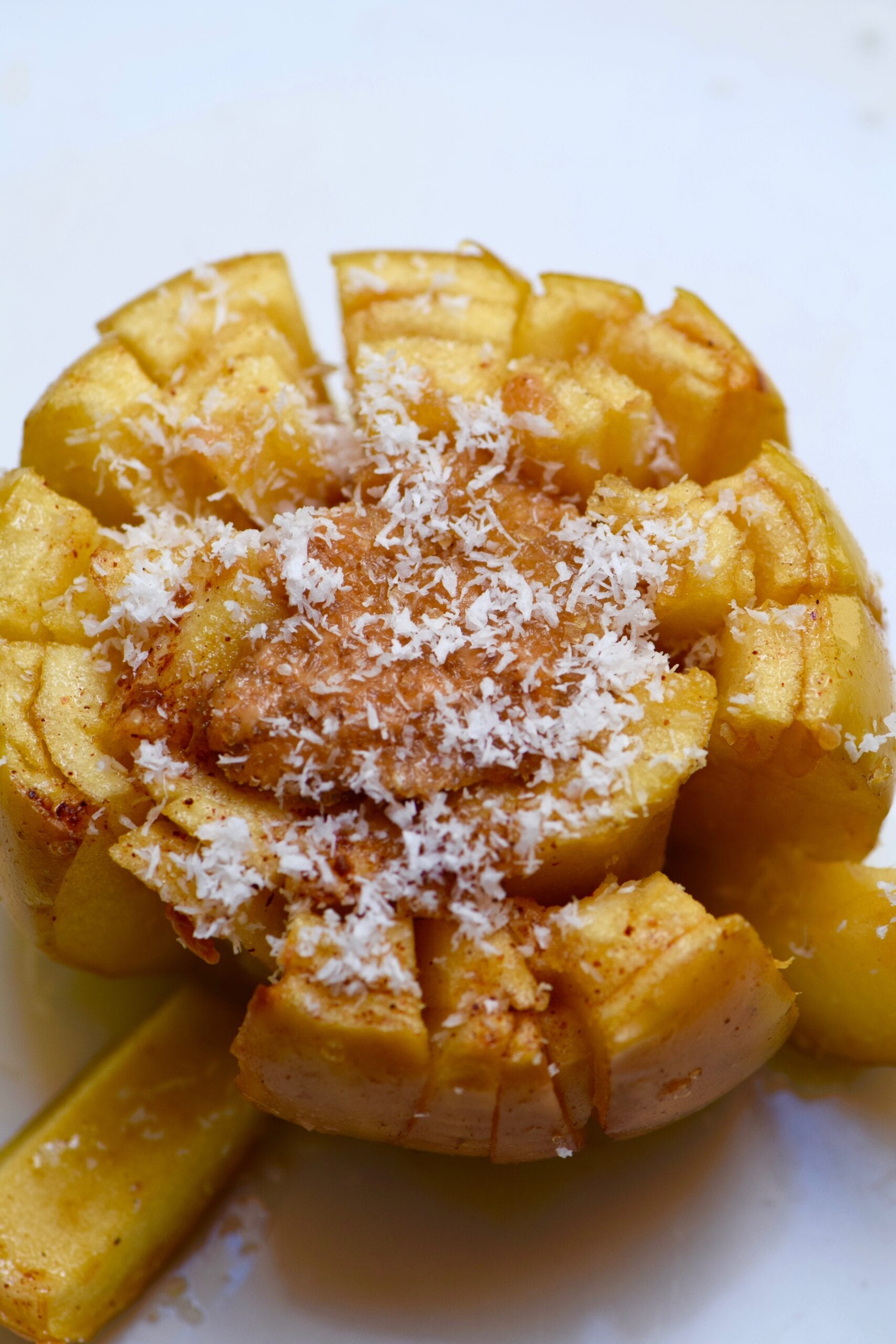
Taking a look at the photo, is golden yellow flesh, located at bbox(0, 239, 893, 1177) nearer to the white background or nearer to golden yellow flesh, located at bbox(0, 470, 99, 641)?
golden yellow flesh, located at bbox(0, 470, 99, 641)

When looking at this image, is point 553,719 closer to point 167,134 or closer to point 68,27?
point 167,134

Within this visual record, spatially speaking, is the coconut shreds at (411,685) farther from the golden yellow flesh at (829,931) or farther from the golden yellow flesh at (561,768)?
the golden yellow flesh at (829,931)

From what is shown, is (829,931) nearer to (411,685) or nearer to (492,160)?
(411,685)

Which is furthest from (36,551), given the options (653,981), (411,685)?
(653,981)

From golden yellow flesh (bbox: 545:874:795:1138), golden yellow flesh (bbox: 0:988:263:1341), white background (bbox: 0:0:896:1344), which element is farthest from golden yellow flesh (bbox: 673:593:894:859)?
golden yellow flesh (bbox: 0:988:263:1341)

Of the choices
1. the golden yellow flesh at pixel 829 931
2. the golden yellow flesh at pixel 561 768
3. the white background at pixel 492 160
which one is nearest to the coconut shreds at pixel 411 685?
the golden yellow flesh at pixel 561 768
